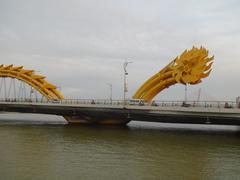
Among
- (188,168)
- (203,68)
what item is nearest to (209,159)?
(188,168)

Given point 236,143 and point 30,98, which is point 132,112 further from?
point 30,98

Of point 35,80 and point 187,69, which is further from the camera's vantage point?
point 35,80

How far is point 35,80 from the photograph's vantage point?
77.2 metres

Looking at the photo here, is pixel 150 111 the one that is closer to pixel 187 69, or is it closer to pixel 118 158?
pixel 187 69

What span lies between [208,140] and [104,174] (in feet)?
72.8

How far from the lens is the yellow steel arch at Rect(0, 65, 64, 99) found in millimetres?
75500

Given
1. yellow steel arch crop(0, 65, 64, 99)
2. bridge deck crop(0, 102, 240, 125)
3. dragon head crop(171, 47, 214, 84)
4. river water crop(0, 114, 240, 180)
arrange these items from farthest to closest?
1. yellow steel arch crop(0, 65, 64, 99)
2. dragon head crop(171, 47, 214, 84)
3. bridge deck crop(0, 102, 240, 125)
4. river water crop(0, 114, 240, 180)

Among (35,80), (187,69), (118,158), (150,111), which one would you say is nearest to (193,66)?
(187,69)

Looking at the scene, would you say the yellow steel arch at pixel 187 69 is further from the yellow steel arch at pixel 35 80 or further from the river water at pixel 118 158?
the yellow steel arch at pixel 35 80

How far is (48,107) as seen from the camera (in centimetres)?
6125

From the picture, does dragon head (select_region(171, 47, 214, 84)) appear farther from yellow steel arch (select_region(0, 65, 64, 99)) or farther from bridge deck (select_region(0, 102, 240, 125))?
yellow steel arch (select_region(0, 65, 64, 99))

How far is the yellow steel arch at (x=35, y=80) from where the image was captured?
248ft

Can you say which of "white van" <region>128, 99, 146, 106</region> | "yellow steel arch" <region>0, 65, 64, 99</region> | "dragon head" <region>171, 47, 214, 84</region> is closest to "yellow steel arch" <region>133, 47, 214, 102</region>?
"dragon head" <region>171, 47, 214, 84</region>

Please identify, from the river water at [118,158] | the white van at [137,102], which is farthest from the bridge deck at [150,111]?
the river water at [118,158]
